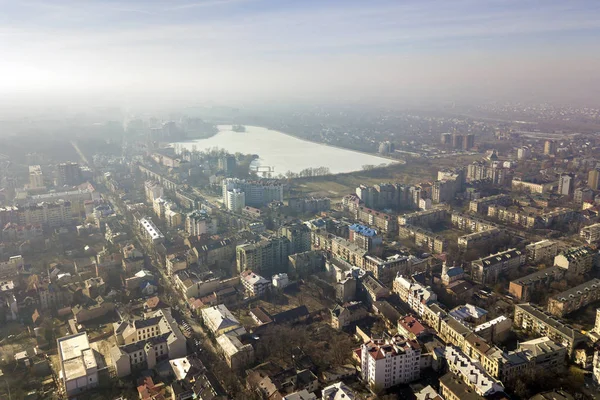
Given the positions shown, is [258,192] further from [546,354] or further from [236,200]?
[546,354]

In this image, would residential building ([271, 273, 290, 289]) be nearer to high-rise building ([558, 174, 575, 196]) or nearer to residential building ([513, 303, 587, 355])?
residential building ([513, 303, 587, 355])

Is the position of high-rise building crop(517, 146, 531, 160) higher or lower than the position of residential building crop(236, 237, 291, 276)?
higher

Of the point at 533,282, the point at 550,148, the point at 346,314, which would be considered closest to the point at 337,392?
the point at 346,314

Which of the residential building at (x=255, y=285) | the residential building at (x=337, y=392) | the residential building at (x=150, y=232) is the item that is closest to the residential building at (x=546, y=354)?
the residential building at (x=337, y=392)

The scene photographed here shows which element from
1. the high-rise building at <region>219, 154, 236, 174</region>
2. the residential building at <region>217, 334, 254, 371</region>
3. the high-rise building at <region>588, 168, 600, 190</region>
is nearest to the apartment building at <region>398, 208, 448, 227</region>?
the high-rise building at <region>588, 168, 600, 190</region>

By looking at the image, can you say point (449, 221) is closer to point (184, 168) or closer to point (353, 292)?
point (353, 292)

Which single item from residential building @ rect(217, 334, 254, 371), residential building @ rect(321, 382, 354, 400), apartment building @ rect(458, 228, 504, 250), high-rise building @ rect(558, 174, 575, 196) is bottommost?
residential building @ rect(217, 334, 254, 371)

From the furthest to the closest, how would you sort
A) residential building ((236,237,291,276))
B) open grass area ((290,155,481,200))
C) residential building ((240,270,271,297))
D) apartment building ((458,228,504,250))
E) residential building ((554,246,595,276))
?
open grass area ((290,155,481,200)) → apartment building ((458,228,504,250)) → residential building ((236,237,291,276)) → residential building ((554,246,595,276)) → residential building ((240,270,271,297))

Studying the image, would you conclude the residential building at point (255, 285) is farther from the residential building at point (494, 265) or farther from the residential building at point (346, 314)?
the residential building at point (494, 265)
